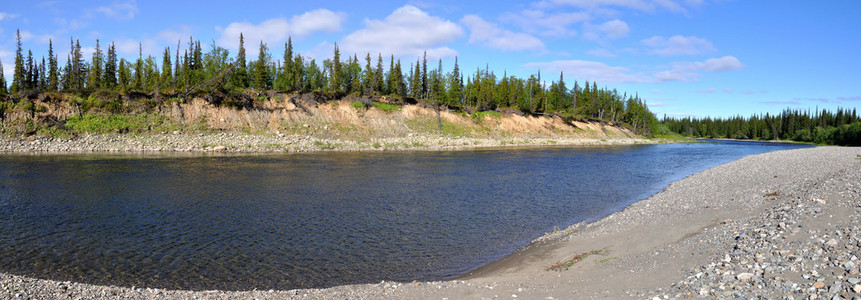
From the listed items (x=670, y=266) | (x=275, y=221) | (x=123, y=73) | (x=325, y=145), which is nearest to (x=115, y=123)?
(x=325, y=145)

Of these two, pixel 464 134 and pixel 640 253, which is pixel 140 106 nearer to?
pixel 464 134

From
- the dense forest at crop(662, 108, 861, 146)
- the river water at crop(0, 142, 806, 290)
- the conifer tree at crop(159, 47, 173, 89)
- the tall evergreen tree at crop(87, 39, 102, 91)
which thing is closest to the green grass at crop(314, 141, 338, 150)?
the river water at crop(0, 142, 806, 290)

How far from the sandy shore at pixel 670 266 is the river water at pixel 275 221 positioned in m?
1.21

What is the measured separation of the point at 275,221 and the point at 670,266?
41.9 feet

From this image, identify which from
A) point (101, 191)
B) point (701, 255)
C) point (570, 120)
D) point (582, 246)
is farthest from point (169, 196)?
point (570, 120)

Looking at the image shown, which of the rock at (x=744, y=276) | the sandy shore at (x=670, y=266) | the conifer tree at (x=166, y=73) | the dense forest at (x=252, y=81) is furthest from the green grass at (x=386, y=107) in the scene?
the rock at (x=744, y=276)

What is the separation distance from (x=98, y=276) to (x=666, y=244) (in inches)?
548

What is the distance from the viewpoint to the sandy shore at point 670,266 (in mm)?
6891

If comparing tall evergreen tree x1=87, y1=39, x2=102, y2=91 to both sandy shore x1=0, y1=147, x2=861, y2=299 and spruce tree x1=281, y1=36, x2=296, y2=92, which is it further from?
sandy shore x1=0, y1=147, x2=861, y2=299

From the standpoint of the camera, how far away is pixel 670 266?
8766mm

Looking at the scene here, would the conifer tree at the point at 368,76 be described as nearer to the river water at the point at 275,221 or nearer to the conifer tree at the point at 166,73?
the conifer tree at the point at 166,73

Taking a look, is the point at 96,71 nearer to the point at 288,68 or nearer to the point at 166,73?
the point at 166,73

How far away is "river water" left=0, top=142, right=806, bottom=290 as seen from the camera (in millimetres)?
10570

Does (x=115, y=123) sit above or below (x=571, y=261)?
above
